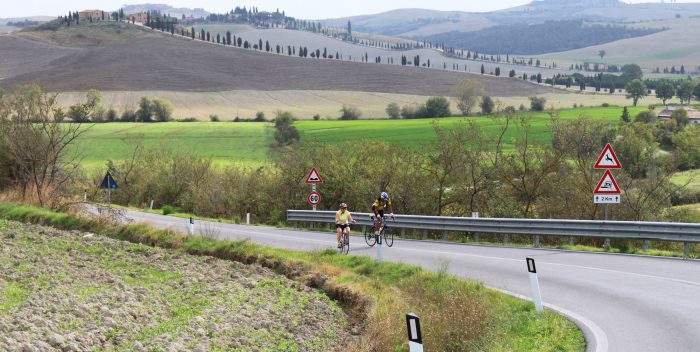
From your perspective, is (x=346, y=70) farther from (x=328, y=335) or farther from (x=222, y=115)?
(x=328, y=335)

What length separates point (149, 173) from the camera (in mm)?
53312

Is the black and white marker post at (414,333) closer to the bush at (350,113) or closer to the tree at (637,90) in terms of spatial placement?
the bush at (350,113)

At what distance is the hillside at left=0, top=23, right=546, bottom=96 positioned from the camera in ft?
505

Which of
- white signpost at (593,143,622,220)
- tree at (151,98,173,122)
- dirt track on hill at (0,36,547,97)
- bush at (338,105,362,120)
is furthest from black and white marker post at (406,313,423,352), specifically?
dirt track on hill at (0,36,547,97)

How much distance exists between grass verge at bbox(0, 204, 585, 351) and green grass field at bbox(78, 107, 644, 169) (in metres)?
50.7

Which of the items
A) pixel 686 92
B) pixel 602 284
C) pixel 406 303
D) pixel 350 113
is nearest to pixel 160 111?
pixel 350 113

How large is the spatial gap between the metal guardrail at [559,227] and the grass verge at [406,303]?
19.0 feet

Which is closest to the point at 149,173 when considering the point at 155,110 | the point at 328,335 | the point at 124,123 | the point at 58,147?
the point at 58,147

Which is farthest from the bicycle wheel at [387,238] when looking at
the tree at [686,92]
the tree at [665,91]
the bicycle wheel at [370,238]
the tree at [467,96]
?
the tree at [686,92]

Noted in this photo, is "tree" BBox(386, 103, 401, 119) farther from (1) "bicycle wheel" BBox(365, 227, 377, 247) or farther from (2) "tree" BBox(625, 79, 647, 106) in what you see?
(1) "bicycle wheel" BBox(365, 227, 377, 247)

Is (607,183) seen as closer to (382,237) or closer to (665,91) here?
(382,237)

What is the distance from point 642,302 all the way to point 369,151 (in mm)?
23123

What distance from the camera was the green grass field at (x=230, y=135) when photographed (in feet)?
257

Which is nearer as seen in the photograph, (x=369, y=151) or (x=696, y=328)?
(x=696, y=328)
